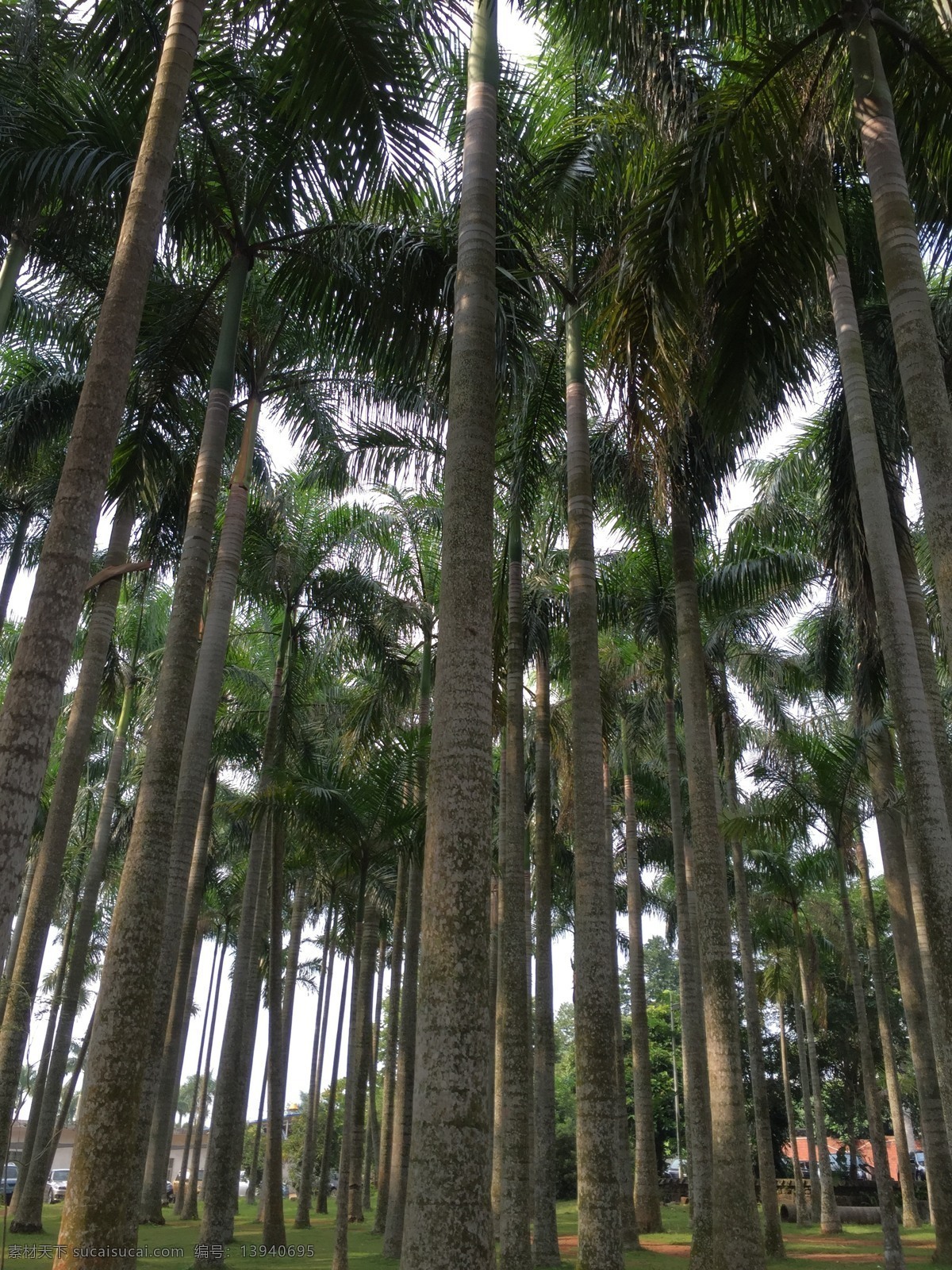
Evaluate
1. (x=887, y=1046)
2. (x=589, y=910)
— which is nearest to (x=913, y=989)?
(x=887, y=1046)

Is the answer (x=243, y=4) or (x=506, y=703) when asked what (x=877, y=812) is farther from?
(x=243, y=4)

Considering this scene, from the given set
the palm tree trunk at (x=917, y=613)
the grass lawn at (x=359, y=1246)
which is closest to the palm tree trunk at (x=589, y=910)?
the palm tree trunk at (x=917, y=613)

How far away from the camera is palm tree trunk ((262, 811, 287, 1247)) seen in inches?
614

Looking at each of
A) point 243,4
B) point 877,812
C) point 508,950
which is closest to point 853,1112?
point 877,812

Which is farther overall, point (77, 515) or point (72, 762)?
point (72, 762)

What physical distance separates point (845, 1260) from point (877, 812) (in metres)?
7.85

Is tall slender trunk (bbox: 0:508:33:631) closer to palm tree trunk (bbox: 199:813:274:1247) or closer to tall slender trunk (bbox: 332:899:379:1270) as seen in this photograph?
palm tree trunk (bbox: 199:813:274:1247)

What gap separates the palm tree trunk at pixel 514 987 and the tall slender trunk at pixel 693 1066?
2.22m

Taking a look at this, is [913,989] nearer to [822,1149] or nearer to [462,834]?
[822,1149]

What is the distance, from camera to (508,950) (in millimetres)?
12328

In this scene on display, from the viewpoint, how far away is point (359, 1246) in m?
19.0

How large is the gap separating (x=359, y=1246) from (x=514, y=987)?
33.9 ft

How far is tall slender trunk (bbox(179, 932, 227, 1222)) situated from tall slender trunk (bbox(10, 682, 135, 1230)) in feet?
32.2

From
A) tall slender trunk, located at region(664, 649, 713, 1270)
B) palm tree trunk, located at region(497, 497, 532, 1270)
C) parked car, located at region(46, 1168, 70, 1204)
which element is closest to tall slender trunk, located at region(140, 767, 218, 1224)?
palm tree trunk, located at region(497, 497, 532, 1270)
